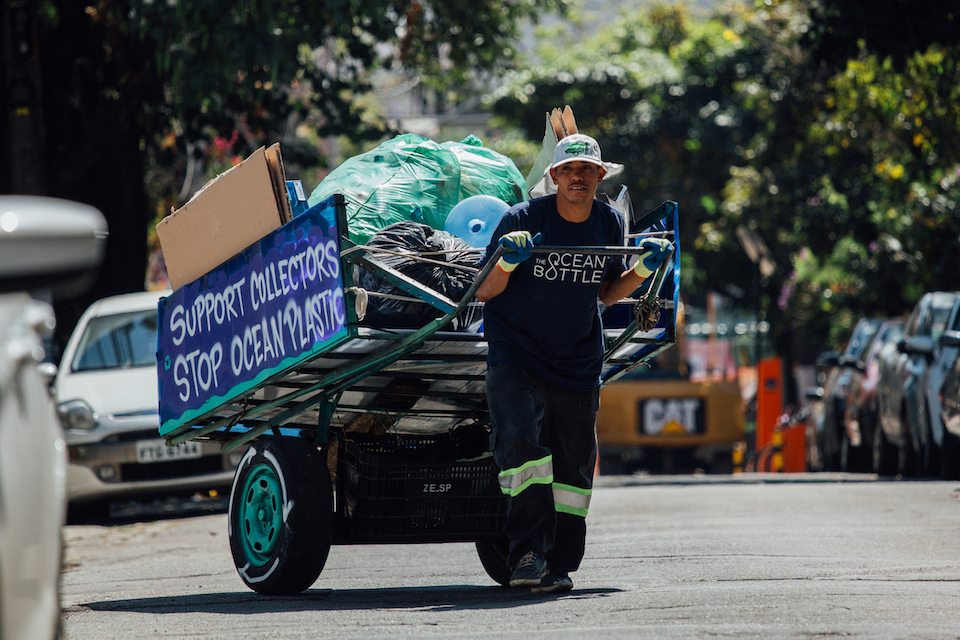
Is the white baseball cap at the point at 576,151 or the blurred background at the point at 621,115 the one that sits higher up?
the blurred background at the point at 621,115

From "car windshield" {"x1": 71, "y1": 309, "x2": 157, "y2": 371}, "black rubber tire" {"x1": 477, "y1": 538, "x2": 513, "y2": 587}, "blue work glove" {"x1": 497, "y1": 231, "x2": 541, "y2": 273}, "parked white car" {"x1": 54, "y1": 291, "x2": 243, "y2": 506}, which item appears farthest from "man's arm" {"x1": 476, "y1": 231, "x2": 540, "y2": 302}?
"car windshield" {"x1": 71, "y1": 309, "x2": 157, "y2": 371}

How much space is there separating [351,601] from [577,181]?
1.95m

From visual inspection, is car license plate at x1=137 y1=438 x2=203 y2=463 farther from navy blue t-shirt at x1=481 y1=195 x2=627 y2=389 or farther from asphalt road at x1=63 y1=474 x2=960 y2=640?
navy blue t-shirt at x1=481 y1=195 x2=627 y2=389

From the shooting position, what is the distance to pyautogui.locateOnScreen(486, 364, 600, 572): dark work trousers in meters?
5.57

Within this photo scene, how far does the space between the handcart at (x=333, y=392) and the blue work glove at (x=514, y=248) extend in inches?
5.6

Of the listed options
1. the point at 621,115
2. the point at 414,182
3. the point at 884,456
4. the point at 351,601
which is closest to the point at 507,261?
the point at 414,182

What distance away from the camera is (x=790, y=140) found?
21.6 meters

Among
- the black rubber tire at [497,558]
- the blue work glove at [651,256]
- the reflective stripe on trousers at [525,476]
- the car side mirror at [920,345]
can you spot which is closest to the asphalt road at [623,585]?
the black rubber tire at [497,558]

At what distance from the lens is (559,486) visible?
19.1 feet

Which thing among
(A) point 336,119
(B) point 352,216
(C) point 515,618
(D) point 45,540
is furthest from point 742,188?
(D) point 45,540

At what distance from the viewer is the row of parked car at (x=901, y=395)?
12.9 m

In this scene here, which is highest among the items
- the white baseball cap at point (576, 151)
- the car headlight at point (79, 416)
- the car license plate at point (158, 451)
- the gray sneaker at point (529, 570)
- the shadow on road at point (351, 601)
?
the white baseball cap at point (576, 151)

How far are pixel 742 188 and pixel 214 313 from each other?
771 inches

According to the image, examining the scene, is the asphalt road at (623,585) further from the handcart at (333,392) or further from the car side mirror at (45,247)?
the car side mirror at (45,247)
